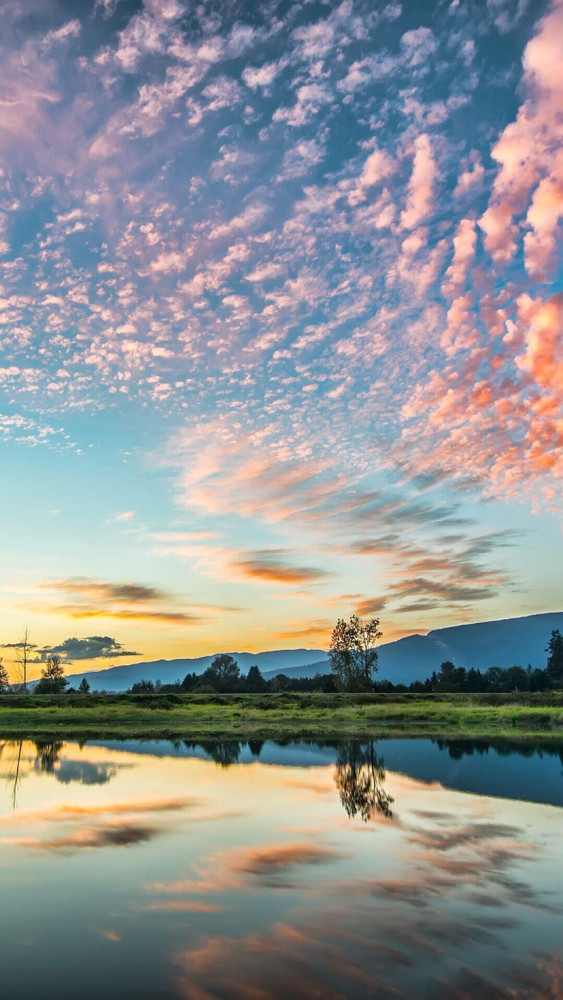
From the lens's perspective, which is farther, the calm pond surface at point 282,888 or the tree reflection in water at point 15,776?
the tree reflection in water at point 15,776

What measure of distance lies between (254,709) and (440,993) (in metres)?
64.1

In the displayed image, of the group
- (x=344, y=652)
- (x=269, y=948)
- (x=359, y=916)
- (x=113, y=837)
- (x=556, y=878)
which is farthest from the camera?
(x=344, y=652)

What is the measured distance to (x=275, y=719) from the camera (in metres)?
59.9

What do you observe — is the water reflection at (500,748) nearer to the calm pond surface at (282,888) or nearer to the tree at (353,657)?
the calm pond surface at (282,888)

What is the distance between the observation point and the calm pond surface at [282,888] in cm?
869

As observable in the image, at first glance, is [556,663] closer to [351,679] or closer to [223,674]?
[351,679]

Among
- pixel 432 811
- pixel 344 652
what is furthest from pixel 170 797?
pixel 344 652

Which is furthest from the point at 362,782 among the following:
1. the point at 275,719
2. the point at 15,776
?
the point at 275,719

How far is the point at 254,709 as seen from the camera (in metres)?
69.6

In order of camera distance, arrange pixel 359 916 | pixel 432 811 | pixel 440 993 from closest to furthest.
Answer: pixel 440 993
pixel 359 916
pixel 432 811

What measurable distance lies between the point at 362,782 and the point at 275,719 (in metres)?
35.2

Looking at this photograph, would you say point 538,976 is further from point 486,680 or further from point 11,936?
point 486,680

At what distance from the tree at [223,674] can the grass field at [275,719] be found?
49901mm

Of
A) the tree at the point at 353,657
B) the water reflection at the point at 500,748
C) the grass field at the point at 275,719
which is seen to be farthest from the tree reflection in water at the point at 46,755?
the tree at the point at 353,657
